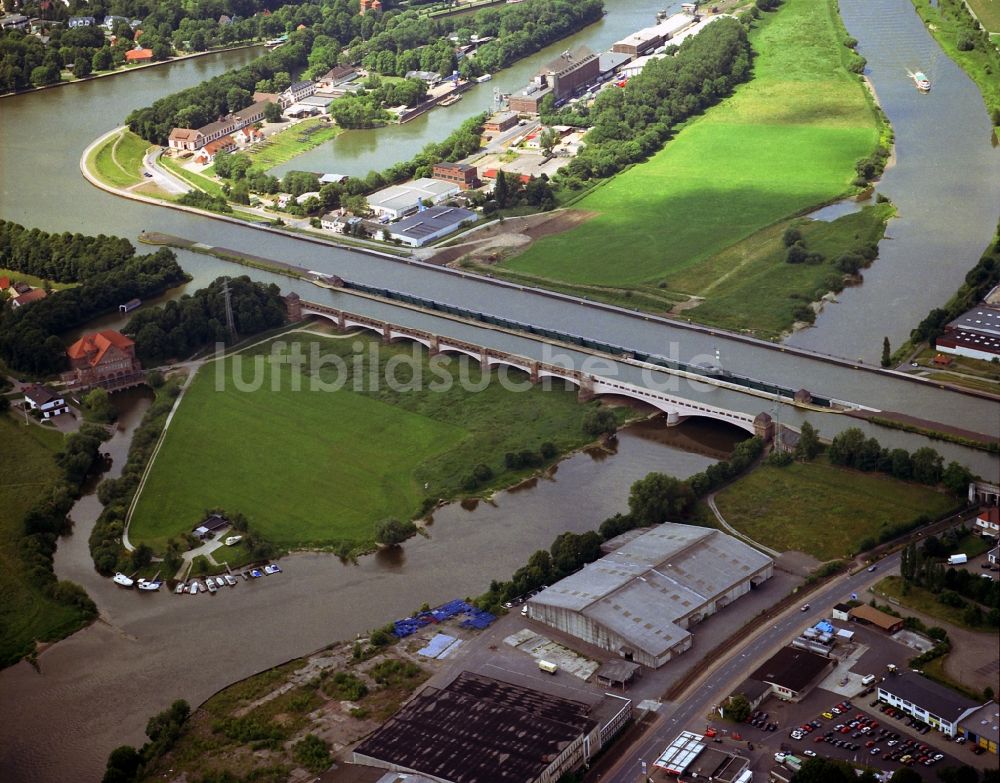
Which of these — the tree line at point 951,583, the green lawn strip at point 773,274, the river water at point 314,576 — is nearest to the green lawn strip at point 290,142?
the river water at point 314,576

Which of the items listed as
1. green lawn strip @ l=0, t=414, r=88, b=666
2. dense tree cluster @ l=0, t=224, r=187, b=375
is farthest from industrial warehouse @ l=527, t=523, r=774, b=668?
dense tree cluster @ l=0, t=224, r=187, b=375

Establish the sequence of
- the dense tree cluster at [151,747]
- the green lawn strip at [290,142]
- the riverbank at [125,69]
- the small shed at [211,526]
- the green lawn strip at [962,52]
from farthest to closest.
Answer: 1. the riverbank at [125,69]
2. the green lawn strip at [962,52]
3. the green lawn strip at [290,142]
4. the small shed at [211,526]
5. the dense tree cluster at [151,747]

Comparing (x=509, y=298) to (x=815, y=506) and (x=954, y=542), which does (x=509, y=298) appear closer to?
(x=815, y=506)

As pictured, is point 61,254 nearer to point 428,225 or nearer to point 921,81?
point 428,225

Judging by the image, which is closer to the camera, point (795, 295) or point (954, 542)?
point (954, 542)

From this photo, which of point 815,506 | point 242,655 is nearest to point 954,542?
point 815,506

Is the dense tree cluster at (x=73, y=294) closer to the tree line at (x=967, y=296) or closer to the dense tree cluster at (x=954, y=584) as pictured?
the tree line at (x=967, y=296)
